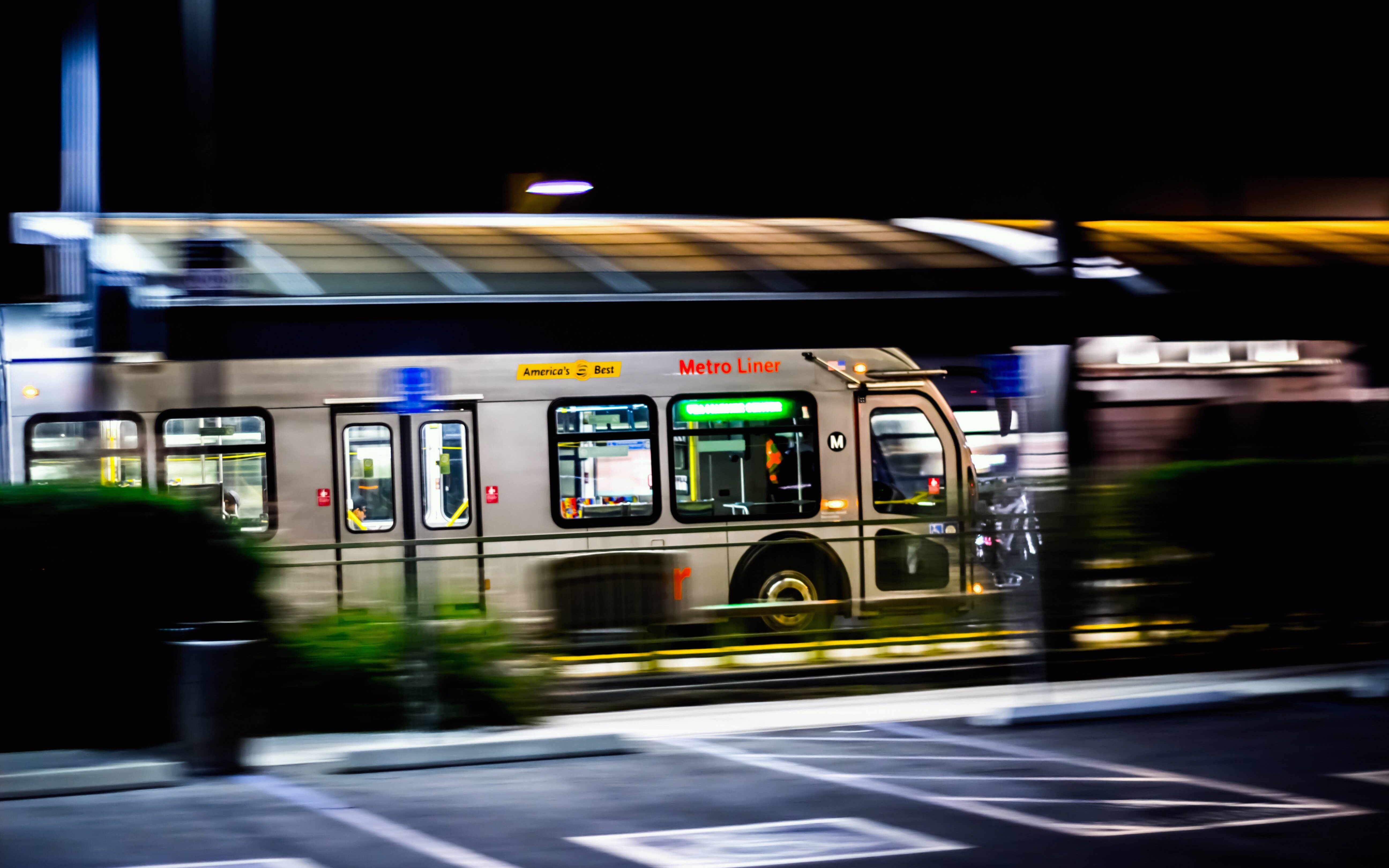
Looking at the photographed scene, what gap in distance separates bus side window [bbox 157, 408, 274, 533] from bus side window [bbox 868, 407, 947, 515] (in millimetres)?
5553

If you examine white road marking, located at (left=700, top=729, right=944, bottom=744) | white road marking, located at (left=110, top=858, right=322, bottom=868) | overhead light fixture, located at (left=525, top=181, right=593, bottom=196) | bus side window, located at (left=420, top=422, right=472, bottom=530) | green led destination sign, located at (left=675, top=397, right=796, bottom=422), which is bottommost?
white road marking, located at (left=700, top=729, right=944, bottom=744)

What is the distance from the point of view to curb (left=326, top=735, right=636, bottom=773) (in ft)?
27.3

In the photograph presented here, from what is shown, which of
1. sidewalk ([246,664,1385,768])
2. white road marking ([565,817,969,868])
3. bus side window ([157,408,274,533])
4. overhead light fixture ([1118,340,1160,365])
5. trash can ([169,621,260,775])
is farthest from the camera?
overhead light fixture ([1118,340,1160,365])

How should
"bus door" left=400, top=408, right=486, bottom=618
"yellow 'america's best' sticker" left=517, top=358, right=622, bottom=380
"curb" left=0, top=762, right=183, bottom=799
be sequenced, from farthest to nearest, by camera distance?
"yellow 'america's best' sticker" left=517, top=358, right=622, bottom=380
"bus door" left=400, top=408, right=486, bottom=618
"curb" left=0, top=762, right=183, bottom=799

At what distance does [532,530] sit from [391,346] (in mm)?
2542

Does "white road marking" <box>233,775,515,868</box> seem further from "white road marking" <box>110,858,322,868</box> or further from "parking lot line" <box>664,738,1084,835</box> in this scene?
"parking lot line" <box>664,738,1084,835</box>

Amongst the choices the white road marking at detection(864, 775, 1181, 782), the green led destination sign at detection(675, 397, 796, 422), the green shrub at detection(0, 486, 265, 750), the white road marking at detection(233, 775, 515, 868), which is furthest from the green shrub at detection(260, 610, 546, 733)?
the green led destination sign at detection(675, 397, 796, 422)

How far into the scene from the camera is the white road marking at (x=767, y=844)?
19.9 ft

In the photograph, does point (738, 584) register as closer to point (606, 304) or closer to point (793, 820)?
point (606, 304)

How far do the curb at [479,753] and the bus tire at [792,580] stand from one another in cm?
300

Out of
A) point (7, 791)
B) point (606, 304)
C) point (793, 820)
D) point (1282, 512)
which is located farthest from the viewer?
point (606, 304)

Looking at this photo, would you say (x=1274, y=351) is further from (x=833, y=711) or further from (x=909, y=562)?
(x=833, y=711)

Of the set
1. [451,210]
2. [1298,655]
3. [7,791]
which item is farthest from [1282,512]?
[451,210]

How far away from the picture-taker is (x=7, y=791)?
25.1ft
